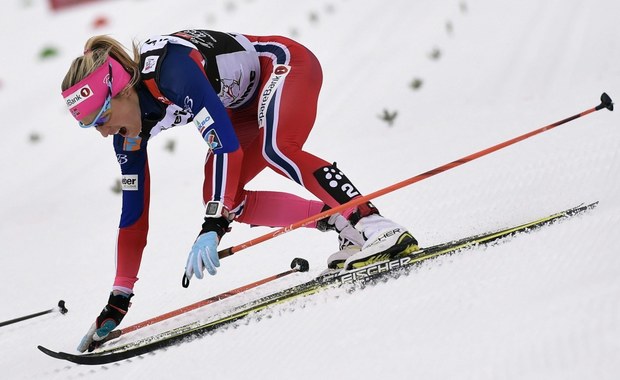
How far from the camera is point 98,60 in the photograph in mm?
3076

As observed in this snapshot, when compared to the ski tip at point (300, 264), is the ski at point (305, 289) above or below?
below

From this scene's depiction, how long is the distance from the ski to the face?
2.75ft

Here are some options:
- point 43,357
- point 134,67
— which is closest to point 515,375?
point 134,67

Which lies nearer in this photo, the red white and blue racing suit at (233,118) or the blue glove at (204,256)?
the blue glove at (204,256)

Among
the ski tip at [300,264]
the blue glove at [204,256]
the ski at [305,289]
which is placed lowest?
the ski at [305,289]

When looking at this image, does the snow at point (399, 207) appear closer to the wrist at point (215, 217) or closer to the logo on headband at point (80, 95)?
the wrist at point (215, 217)

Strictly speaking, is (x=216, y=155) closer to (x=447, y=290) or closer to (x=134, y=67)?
(x=134, y=67)

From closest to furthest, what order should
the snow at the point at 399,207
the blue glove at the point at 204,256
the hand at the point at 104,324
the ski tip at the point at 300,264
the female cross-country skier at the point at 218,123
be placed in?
the snow at the point at 399,207
the blue glove at the point at 204,256
the female cross-country skier at the point at 218,123
the hand at the point at 104,324
the ski tip at the point at 300,264

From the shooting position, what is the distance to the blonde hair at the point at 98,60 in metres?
3.05

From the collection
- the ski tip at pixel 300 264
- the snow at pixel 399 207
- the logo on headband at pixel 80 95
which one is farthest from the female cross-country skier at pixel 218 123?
the snow at pixel 399 207

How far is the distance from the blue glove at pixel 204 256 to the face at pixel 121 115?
23.0 inches

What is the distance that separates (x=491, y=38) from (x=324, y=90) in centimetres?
167

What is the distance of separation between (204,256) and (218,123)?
50cm

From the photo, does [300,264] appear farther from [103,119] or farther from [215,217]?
[103,119]
